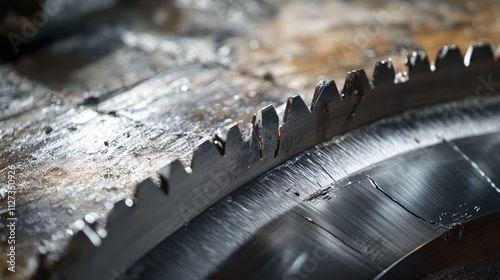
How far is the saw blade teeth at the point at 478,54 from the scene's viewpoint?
2.22 m

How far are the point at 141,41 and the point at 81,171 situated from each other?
1.28 m

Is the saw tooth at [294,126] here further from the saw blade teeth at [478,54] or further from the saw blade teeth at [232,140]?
the saw blade teeth at [478,54]

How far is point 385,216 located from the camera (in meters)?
1.74

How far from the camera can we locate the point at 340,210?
1716 millimetres

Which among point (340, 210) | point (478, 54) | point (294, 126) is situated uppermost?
point (294, 126)

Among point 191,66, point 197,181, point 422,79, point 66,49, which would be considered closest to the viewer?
point 197,181

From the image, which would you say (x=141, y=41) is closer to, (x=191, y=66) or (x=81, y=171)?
(x=191, y=66)

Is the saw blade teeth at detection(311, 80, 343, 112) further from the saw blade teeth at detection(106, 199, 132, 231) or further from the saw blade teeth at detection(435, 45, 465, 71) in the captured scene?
the saw blade teeth at detection(106, 199, 132, 231)

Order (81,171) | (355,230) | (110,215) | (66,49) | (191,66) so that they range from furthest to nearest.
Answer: (66,49) → (191,66) → (81,171) → (355,230) → (110,215)

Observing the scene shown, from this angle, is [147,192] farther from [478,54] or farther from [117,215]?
[478,54]

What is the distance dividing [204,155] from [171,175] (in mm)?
124

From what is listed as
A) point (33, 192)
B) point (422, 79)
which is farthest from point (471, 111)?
point (33, 192)

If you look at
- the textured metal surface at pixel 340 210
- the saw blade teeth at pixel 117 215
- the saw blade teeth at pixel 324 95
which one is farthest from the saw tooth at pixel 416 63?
the saw blade teeth at pixel 117 215

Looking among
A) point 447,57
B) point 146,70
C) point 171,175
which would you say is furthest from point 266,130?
point 146,70
